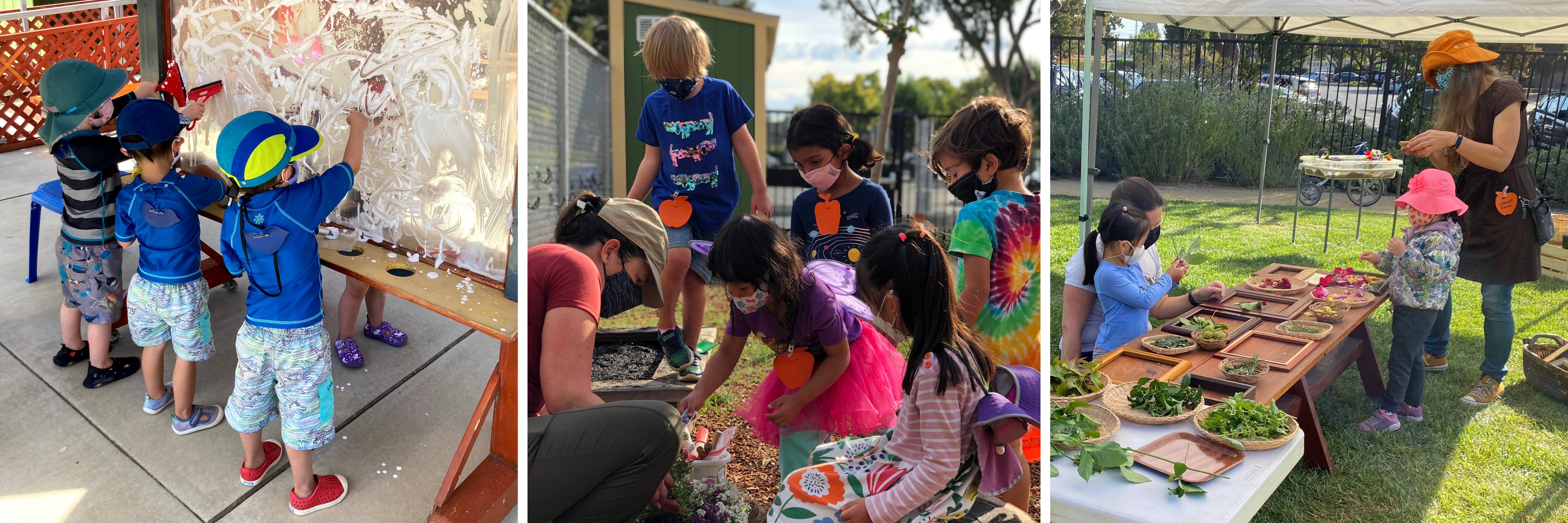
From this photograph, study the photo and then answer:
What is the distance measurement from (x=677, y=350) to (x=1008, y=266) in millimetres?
684

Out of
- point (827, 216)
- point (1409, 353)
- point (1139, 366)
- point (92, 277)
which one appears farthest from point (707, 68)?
point (92, 277)

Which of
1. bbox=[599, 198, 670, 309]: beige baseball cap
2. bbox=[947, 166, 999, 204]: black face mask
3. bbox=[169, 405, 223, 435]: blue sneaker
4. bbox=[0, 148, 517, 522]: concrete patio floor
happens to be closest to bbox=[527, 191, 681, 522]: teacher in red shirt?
bbox=[599, 198, 670, 309]: beige baseball cap

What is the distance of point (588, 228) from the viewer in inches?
Answer: 70.2

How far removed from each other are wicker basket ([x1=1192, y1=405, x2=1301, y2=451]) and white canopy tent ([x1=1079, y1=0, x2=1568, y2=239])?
2.80 ft

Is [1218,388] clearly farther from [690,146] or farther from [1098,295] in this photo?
[690,146]

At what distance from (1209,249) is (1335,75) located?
88cm

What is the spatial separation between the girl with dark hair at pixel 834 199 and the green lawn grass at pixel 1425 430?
1212 millimetres

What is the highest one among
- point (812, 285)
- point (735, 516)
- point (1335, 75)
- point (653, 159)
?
point (1335, 75)

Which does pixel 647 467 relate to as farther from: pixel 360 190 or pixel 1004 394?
pixel 360 190

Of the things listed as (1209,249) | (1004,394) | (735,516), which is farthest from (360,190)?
(1209,249)

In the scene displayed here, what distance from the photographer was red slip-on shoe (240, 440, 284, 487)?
10.3 feet

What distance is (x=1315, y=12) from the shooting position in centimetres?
285

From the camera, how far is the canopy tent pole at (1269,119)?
3131mm

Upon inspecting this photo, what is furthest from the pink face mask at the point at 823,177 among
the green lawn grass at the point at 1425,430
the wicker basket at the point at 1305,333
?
the wicker basket at the point at 1305,333
